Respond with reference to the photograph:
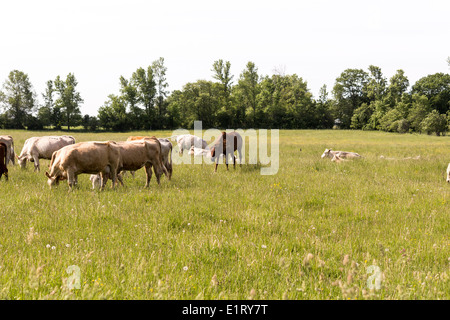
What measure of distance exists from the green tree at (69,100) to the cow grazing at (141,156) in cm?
7045

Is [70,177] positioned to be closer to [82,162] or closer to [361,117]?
[82,162]

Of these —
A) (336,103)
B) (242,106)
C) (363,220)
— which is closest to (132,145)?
(363,220)

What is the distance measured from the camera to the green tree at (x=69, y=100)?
73.7m

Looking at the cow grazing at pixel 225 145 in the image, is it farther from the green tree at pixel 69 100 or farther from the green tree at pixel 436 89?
the green tree at pixel 436 89

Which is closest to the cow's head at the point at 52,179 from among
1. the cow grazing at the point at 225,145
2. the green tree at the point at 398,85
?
the cow grazing at the point at 225,145

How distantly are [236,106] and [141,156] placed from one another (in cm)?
7528

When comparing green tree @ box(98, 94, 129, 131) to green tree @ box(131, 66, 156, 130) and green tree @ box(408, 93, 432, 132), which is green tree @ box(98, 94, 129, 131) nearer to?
green tree @ box(131, 66, 156, 130)

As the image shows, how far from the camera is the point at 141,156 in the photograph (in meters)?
10.8

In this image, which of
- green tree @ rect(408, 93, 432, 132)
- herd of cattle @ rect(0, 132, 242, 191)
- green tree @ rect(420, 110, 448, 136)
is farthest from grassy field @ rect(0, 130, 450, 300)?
green tree @ rect(408, 93, 432, 132)

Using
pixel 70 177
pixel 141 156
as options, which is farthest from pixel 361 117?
pixel 70 177

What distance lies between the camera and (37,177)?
11.1m

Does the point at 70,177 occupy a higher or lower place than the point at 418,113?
lower
